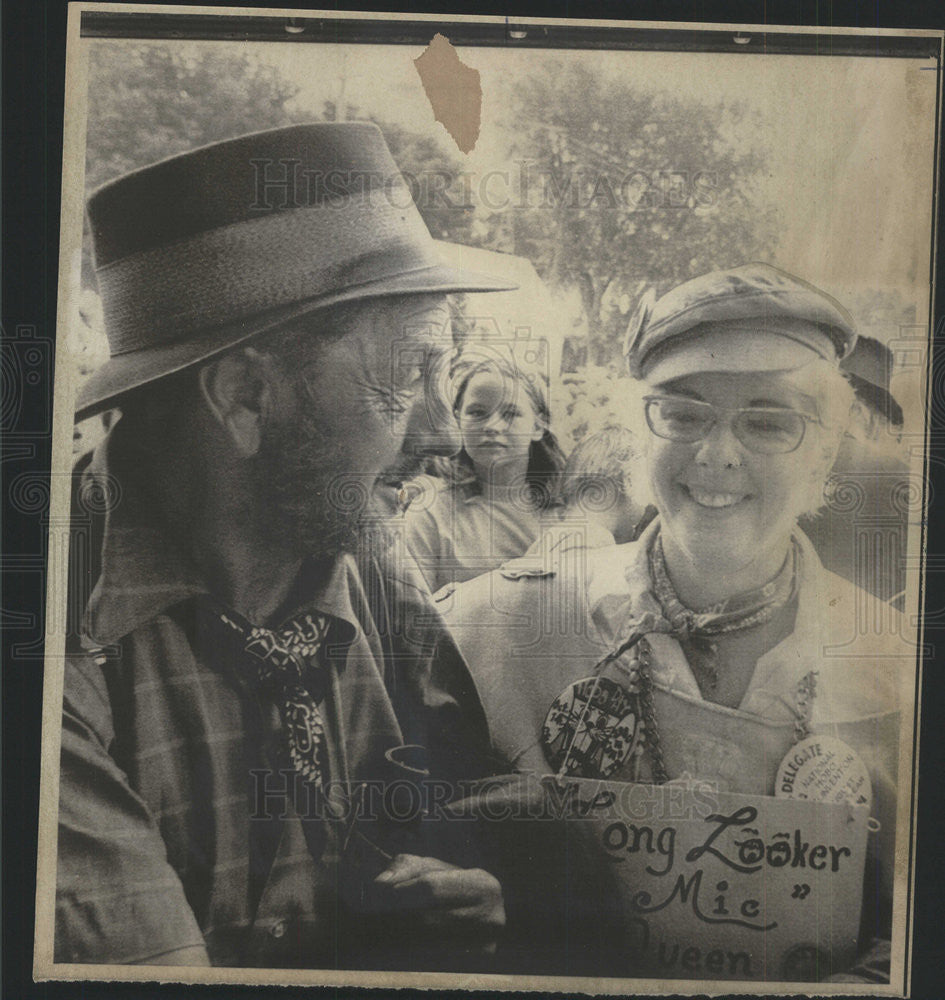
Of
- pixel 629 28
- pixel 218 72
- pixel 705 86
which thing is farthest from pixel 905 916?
pixel 218 72

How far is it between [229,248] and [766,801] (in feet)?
5.59

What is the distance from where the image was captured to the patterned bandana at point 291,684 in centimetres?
176

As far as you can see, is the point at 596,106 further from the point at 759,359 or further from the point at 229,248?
the point at 229,248

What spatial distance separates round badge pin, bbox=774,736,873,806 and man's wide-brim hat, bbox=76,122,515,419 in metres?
1.22

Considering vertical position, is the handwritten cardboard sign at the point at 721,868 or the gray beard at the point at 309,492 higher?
the gray beard at the point at 309,492

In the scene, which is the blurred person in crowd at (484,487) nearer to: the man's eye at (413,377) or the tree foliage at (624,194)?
the man's eye at (413,377)

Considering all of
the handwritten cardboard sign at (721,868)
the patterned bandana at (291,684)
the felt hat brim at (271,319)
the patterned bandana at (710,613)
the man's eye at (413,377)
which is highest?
the felt hat brim at (271,319)

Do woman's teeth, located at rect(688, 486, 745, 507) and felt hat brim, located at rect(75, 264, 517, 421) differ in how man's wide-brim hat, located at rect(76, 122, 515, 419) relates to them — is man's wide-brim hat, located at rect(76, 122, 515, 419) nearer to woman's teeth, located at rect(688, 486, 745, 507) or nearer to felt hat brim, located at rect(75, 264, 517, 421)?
felt hat brim, located at rect(75, 264, 517, 421)

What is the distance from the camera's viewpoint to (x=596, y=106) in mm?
1789

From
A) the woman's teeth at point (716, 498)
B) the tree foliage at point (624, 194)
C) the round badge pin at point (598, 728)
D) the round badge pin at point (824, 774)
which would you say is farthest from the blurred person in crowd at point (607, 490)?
the round badge pin at point (824, 774)

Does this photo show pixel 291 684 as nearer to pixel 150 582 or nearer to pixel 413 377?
pixel 150 582

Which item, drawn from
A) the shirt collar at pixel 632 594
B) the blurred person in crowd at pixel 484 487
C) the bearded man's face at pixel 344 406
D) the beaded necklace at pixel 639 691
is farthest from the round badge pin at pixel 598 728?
the bearded man's face at pixel 344 406

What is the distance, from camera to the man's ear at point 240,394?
1.77m

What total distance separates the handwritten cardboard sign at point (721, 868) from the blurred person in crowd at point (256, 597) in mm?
273
